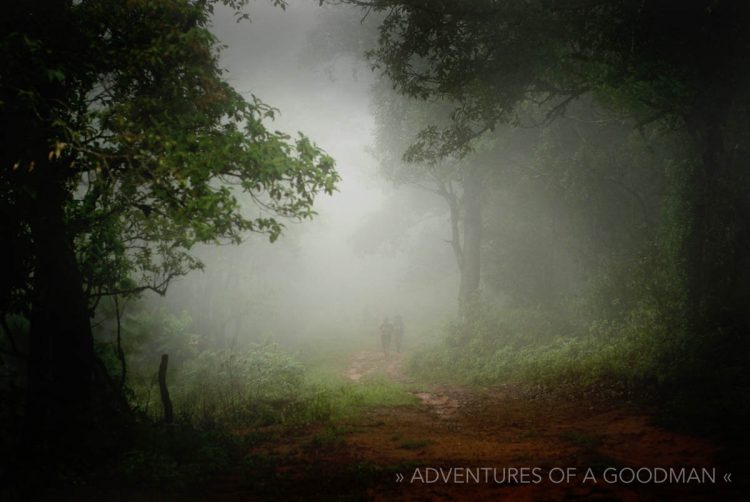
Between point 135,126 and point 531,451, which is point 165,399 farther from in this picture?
point 531,451

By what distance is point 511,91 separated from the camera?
360 inches

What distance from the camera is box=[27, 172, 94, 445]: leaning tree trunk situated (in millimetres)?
5672

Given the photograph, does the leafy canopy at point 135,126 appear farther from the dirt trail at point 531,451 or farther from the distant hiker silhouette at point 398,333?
the distant hiker silhouette at point 398,333

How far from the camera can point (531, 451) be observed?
5820mm

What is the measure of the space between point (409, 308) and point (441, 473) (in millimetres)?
39173

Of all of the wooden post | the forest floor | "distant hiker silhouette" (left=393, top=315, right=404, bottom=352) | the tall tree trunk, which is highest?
the tall tree trunk

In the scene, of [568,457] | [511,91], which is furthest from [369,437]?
[511,91]

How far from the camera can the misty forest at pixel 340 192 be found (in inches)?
193

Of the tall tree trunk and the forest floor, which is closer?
the forest floor

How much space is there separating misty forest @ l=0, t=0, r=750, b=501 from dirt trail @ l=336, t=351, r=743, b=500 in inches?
2.2

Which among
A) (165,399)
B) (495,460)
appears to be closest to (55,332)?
(165,399)

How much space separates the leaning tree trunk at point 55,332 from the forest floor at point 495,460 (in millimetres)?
2545

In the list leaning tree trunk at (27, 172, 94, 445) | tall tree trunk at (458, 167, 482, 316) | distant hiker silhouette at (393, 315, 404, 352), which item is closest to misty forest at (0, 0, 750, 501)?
leaning tree trunk at (27, 172, 94, 445)

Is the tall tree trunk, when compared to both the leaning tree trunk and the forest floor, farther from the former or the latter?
the leaning tree trunk
